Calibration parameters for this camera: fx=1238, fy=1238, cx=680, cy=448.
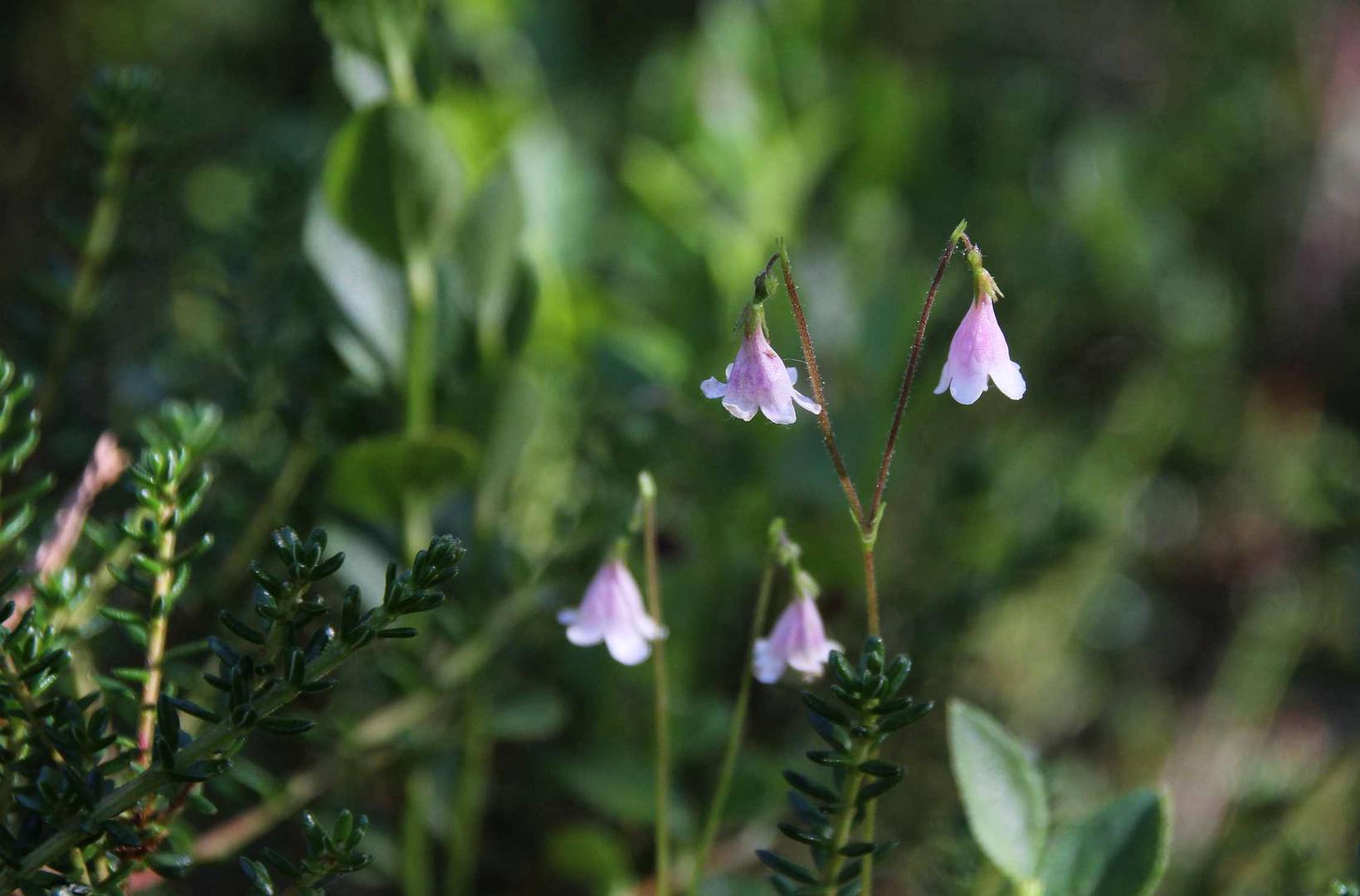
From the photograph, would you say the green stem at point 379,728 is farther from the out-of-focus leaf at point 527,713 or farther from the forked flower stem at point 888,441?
the forked flower stem at point 888,441

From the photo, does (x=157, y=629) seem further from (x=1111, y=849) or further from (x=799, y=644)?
(x=1111, y=849)

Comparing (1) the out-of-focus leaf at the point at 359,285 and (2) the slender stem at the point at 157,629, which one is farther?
(1) the out-of-focus leaf at the point at 359,285

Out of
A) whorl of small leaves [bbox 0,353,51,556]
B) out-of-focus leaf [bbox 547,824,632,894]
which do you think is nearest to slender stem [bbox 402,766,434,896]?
out-of-focus leaf [bbox 547,824,632,894]

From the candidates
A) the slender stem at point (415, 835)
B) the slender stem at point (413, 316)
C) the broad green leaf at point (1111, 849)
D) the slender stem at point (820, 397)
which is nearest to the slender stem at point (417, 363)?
the slender stem at point (413, 316)

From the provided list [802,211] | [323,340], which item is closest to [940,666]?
[323,340]

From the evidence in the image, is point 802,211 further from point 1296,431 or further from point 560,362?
point 1296,431

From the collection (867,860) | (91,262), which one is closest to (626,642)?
(867,860)
